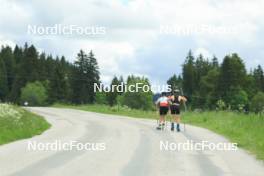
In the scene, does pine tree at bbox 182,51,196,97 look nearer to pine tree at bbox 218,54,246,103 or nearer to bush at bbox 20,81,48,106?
pine tree at bbox 218,54,246,103

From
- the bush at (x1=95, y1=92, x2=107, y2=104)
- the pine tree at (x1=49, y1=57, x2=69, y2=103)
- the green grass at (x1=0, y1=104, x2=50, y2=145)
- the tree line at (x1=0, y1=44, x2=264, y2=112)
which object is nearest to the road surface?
the green grass at (x1=0, y1=104, x2=50, y2=145)

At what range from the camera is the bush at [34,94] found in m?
112

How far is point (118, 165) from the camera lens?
12.6 meters

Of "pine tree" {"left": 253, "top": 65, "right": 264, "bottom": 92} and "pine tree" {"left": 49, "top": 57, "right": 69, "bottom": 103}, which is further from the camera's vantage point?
"pine tree" {"left": 253, "top": 65, "right": 264, "bottom": 92}

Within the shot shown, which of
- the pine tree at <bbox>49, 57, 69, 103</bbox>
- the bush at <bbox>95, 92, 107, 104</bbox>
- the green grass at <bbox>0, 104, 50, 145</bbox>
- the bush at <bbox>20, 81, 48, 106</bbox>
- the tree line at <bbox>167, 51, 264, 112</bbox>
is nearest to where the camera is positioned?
the green grass at <bbox>0, 104, 50, 145</bbox>

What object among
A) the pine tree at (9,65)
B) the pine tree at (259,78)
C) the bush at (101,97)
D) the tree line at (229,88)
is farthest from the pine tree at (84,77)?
the bush at (101,97)

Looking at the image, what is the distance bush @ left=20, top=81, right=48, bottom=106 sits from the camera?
11169cm

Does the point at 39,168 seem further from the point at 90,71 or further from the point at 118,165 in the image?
the point at 90,71

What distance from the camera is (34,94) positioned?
363 feet

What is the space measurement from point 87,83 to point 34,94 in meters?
11.5

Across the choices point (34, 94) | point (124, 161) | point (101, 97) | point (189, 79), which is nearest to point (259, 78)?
point (189, 79)

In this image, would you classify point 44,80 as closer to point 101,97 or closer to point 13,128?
point 101,97

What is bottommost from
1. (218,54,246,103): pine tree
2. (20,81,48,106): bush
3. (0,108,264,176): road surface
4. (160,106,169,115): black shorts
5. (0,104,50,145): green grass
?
(0,108,264,176): road surface

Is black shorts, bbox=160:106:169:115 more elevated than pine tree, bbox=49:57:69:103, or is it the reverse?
pine tree, bbox=49:57:69:103
